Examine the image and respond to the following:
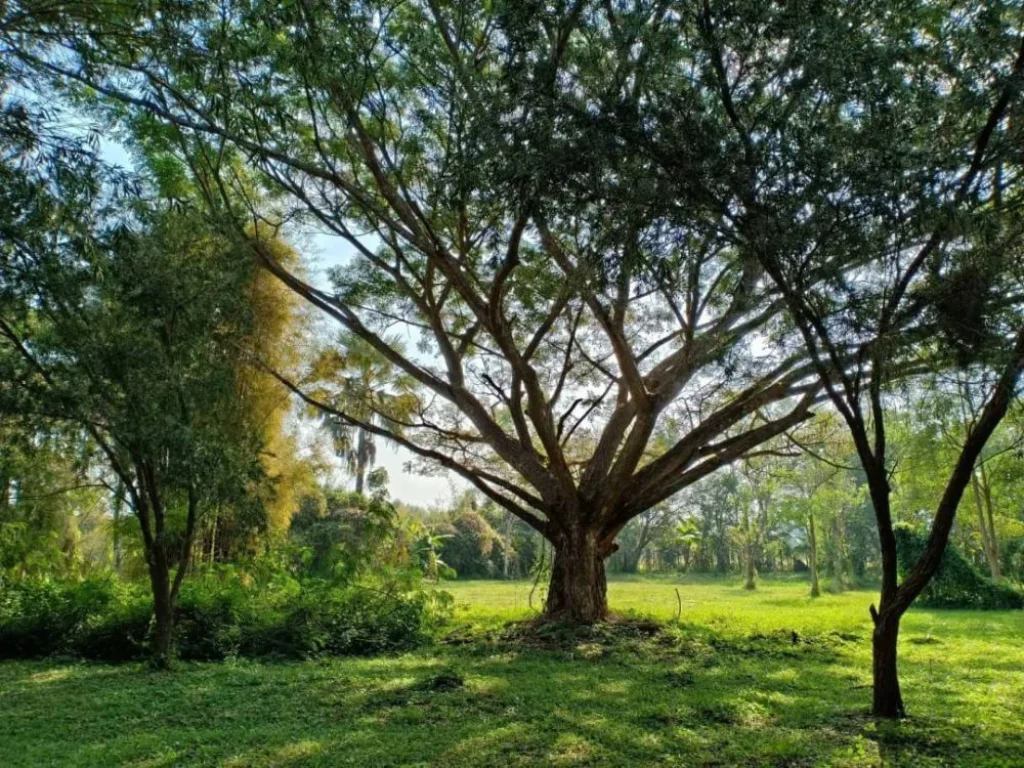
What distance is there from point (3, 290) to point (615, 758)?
19.1ft

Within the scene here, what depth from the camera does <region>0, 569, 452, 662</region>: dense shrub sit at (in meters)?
9.12

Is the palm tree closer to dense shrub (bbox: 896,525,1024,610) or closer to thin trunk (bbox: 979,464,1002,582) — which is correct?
dense shrub (bbox: 896,525,1024,610)

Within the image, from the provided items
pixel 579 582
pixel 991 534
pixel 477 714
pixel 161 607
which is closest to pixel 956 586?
pixel 991 534

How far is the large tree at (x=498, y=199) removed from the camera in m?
4.80

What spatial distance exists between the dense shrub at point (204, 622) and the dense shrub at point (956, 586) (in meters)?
12.7

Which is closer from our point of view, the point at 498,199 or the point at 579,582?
the point at 498,199

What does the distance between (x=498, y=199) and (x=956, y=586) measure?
684 inches

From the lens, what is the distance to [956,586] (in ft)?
57.4

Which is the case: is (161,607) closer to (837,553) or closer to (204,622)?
(204,622)

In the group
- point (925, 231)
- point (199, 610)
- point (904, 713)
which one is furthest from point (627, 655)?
point (925, 231)

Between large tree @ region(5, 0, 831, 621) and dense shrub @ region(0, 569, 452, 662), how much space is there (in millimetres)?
2627

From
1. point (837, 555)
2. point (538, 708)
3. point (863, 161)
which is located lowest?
point (538, 708)

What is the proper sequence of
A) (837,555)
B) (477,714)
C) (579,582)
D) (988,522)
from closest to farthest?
(477,714)
(579,582)
(988,522)
(837,555)

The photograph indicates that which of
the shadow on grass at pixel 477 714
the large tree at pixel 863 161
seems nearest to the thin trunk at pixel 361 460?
the shadow on grass at pixel 477 714
